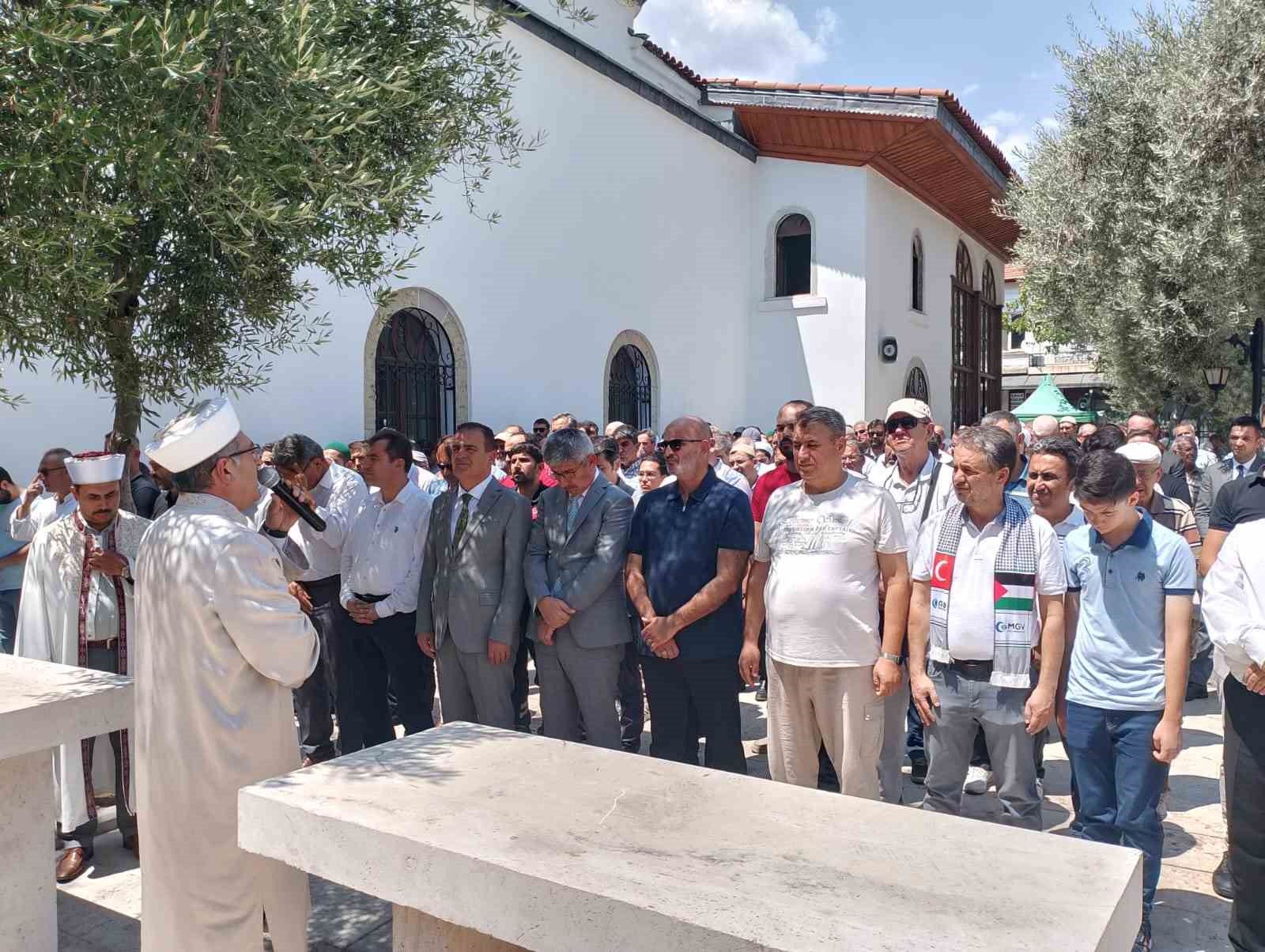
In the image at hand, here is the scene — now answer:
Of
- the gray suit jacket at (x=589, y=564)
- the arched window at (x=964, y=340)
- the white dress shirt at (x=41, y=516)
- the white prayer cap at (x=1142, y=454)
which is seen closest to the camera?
the gray suit jacket at (x=589, y=564)

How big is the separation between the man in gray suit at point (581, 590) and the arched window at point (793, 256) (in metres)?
13.7

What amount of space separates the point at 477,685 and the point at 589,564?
832 mm

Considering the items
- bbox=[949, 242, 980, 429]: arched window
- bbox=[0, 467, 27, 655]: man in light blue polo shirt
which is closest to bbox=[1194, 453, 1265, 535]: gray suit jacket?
bbox=[0, 467, 27, 655]: man in light blue polo shirt

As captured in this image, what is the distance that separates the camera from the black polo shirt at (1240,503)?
417cm

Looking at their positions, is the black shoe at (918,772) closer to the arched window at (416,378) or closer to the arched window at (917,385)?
the arched window at (416,378)

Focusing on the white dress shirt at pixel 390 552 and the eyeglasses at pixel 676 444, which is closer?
the eyeglasses at pixel 676 444

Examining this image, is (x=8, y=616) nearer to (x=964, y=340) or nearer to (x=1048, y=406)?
(x=1048, y=406)

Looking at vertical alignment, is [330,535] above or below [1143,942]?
above

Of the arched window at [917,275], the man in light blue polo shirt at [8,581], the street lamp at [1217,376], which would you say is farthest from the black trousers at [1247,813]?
the arched window at [917,275]

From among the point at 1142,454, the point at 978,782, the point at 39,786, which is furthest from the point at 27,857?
the point at 1142,454

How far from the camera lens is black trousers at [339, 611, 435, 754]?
201 inches

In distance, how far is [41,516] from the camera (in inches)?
235

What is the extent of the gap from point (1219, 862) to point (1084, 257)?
7.05 metres

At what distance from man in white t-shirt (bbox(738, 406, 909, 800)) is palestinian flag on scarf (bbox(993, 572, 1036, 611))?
38 centimetres
